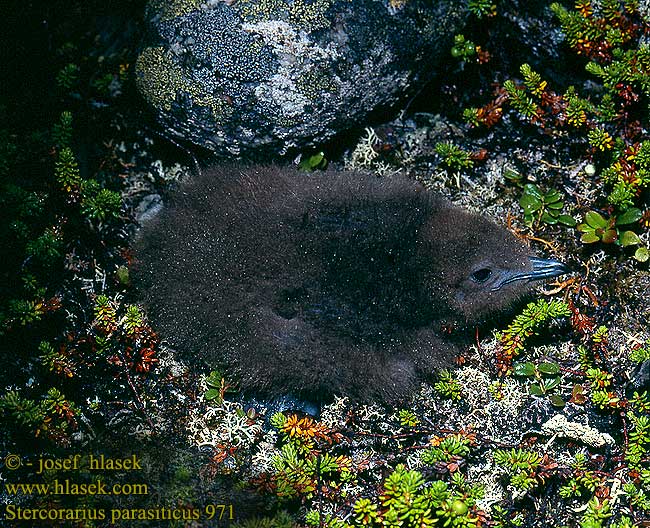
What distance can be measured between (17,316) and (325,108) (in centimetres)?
218

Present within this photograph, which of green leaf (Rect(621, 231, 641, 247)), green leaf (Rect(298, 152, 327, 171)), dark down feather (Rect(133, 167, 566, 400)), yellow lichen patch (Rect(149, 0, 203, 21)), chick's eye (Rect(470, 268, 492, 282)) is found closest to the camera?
dark down feather (Rect(133, 167, 566, 400))

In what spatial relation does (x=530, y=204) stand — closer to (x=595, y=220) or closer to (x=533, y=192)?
(x=533, y=192)

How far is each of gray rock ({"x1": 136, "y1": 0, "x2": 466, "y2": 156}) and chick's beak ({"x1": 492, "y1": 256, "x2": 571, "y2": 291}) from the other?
1.38 meters

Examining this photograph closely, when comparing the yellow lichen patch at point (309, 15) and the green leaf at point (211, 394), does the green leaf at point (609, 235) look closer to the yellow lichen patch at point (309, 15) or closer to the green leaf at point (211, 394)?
the yellow lichen patch at point (309, 15)

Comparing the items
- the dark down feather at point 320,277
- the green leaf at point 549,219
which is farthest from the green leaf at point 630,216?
the dark down feather at point 320,277

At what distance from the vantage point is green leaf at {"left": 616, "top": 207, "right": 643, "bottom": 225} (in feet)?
14.1

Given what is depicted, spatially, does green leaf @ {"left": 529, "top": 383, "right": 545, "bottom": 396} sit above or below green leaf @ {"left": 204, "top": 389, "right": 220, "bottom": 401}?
above

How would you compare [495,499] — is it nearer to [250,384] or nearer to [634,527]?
[634,527]

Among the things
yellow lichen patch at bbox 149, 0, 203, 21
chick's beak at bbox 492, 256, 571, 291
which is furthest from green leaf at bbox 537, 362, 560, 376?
yellow lichen patch at bbox 149, 0, 203, 21

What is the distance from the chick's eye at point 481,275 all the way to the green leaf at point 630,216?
1013 millimetres

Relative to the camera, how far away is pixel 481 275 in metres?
4.04

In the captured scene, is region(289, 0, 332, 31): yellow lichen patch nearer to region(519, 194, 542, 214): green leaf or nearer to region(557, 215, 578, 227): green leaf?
region(519, 194, 542, 214): green leaf

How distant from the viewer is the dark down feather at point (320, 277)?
12.4 feet

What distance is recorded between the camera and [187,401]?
14.1 ft
